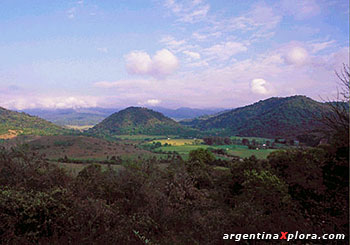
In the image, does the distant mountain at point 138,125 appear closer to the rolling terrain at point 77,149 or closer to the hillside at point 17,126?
the hillside at point 17,126

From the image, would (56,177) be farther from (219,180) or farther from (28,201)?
(219,180)

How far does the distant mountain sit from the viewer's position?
431ft

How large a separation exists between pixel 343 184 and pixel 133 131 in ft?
427

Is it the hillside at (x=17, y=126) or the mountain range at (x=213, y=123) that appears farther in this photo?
the mountain range at (x=213, y=123)

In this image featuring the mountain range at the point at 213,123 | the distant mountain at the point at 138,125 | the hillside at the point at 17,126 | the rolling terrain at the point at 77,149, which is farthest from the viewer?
the distant mountain at the point at 138,125

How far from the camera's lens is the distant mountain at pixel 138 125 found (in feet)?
431

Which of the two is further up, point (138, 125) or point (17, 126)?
point (138, 125)

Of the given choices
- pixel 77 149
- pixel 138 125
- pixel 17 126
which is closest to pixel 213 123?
pixel 138 125

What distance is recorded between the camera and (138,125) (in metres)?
146

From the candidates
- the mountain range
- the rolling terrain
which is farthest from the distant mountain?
the rolling terrain

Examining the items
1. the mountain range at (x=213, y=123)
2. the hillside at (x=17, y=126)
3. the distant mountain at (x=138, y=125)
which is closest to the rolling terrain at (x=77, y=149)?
the hillside at (x=17, y=126)

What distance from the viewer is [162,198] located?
9094 mm

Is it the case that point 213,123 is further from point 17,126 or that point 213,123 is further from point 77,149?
point 17,126

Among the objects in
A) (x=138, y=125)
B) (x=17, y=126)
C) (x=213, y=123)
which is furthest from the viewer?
(x=213, y=123)
